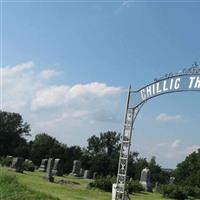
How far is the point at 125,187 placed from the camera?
58.4 ft

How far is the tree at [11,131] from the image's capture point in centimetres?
8069

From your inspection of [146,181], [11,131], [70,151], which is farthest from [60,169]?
[11,131]

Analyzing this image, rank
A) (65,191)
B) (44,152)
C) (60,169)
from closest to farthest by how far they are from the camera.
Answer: (65,191) → (60,169) → (44,152)

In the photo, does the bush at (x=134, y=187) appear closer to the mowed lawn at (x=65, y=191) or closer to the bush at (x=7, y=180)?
the mowed lawn at (x=65, y=191)

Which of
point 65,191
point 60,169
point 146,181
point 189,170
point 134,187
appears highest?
point 189,170

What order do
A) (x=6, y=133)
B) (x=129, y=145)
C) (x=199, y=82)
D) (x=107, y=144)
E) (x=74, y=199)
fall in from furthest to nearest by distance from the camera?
(x=107, y=144) → (x=6, y=133) → (x=74, y=199) → (x=129, y=145) → (x=199, y=82)

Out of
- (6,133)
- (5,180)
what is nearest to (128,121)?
(5,180)

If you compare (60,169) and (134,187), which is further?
(60,169)

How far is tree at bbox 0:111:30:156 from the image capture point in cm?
8069

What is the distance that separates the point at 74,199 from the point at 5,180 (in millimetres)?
3279

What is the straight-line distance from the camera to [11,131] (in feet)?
301

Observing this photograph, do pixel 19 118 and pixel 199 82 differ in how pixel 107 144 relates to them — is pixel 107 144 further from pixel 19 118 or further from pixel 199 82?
pixel 199 82

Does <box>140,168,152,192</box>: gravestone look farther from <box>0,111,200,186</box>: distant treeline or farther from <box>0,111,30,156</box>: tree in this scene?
<box>0,111,30,156</box>: tree

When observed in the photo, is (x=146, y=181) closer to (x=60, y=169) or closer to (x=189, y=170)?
(x=60, y=169)
